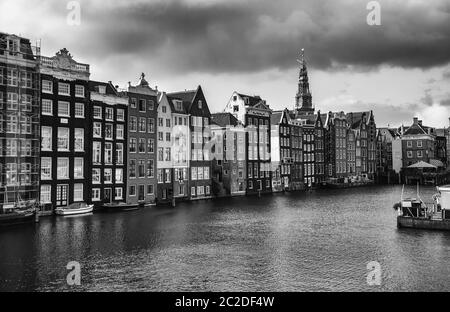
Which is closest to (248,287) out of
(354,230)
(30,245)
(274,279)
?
(274,279)

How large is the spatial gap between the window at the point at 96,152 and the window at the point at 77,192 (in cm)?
482

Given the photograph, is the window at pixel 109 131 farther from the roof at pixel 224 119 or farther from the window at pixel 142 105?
the roof at pixel 224 119

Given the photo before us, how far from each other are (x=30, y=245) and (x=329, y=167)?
115 meters

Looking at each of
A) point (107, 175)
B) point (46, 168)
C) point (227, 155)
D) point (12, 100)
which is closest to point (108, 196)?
point (107, 175)

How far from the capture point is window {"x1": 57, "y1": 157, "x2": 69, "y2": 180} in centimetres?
6819

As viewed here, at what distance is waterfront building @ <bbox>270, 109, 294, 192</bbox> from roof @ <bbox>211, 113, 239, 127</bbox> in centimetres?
1720

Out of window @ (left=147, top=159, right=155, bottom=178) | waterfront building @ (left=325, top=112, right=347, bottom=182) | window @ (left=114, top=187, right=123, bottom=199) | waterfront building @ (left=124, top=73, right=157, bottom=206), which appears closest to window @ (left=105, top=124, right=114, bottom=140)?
waterfront building @ (left=124, top=73, right=157, bottom=206)

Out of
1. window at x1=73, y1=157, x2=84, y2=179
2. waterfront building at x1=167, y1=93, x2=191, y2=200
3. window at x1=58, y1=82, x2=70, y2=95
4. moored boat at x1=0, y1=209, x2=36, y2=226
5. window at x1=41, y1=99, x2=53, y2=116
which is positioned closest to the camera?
moored boat at x1=0, y1=209, x2=36, y2=226

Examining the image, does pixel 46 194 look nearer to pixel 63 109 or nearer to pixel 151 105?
pixel 63 109

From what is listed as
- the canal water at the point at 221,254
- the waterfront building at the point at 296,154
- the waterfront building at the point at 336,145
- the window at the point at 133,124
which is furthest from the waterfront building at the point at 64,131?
the waterfront building at the point at 336,145

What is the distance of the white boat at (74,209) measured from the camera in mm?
64000

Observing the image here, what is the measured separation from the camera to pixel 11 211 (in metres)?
55.8

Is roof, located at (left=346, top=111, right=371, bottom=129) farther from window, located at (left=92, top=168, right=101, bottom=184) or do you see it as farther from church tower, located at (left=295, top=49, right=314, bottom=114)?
window, located at (left=92, top=168, right=101, bottom=184)

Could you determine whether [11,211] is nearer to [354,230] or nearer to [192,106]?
[354,230]
